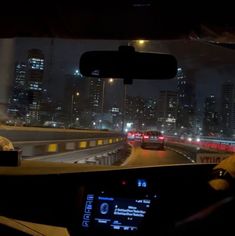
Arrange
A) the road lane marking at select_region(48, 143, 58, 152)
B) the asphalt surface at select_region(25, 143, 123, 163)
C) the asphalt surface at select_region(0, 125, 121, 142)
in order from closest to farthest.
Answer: the asphalt surface at select_region(0, 125, 121, 142), the asphalt surface at select_region(25, 143, 123, 163), the road lane marking at select_region(48, 143, 58, 152)

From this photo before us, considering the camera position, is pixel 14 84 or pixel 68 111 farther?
pixel 68 111

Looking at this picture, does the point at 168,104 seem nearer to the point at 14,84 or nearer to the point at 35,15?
the point at 14,84

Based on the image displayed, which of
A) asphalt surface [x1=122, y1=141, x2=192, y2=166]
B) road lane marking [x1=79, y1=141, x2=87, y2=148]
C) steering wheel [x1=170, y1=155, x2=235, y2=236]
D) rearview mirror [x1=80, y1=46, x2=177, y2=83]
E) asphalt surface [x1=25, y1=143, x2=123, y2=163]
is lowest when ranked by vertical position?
asphalt surface [x1=122, y1=141, x2=192, y2=166]

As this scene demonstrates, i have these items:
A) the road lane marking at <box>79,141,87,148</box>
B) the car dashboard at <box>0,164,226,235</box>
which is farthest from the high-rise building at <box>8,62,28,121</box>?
the road lane marking at <box>79,141,87,148</box>

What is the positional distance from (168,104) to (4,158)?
14.9 feet

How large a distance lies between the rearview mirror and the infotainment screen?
48.3 inches

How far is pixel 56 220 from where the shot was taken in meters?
3.70

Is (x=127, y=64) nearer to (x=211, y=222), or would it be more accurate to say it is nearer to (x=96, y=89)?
(x=211, y=222)

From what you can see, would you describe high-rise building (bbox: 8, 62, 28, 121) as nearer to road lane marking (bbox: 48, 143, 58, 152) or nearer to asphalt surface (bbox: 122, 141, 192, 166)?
road lane marking (bbox: 48, 143, 58, 152)

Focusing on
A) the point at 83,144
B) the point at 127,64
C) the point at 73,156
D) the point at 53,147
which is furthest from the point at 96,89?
the point at 83,144

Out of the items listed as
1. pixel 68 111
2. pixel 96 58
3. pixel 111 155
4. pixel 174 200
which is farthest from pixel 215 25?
pixel 111 155

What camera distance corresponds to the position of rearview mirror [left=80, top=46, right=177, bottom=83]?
13.4ft

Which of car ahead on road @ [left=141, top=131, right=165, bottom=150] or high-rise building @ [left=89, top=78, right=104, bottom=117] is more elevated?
high-rise building @ [left=89, top=78, right=104, bottom=117]

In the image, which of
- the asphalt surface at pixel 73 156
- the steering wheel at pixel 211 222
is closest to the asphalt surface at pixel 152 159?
the asphalt surface at pixel 73 156
